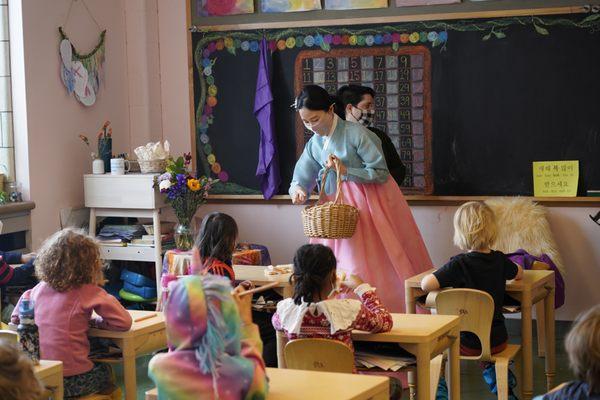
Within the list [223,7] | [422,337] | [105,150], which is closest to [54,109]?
[105,150]

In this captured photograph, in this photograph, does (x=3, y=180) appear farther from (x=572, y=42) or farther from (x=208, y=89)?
(x=572, y=42)

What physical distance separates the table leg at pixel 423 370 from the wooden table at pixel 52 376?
4.15ft

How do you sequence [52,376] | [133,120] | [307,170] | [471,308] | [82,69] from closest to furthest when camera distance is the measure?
[52,376], [471,308], [307,170], [82,69], [133,120]

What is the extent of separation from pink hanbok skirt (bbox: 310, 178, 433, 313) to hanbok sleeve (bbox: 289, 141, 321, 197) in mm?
266

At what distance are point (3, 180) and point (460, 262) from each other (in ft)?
10.3

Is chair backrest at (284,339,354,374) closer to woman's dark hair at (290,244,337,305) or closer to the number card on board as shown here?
woman's dark hair at (290,244,337,305)

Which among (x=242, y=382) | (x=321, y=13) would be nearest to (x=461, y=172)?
(x=321, y=13)

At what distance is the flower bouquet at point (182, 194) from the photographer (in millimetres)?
6434

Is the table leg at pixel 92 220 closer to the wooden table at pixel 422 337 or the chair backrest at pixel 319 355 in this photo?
the wooden table at pixel 422 337

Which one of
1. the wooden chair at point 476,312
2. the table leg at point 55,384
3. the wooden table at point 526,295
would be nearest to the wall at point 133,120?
the wooden table at point 526,295

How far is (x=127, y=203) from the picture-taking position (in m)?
6.59

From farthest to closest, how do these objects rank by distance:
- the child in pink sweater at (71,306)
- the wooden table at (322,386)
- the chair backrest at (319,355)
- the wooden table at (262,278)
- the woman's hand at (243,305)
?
the wooden table at (262,278) < the child in pink sweater at (71,306) < the chair backrest at (319,355) < the wooden table at (322,386) < the woman's hand at (243,305)

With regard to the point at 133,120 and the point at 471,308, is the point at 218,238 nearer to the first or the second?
the point at 471,308

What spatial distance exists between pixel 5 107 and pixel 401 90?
2.57m
